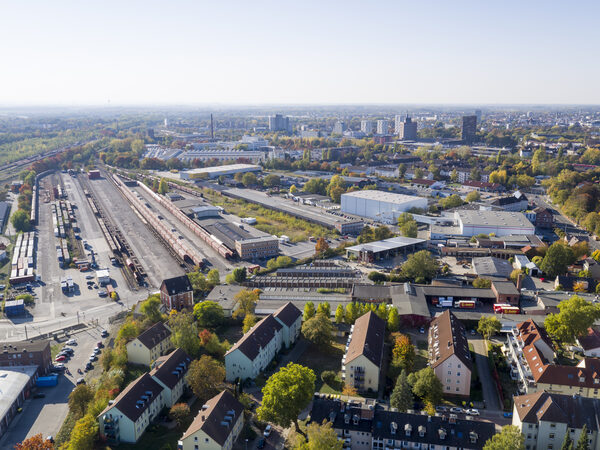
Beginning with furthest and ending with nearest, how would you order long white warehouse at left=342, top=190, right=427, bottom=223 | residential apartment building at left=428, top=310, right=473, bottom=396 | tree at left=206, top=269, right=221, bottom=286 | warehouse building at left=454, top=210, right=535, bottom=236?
1. long white warehouse at left=342, top=190, right=427, bottom=223
2. warehouse building at left=454, top=210, right=535, bottom=236
3. tree at left=206, top=269, right=221, bottom=286
4. residential apartment building at left=428, top=310, right=473, bottom=396

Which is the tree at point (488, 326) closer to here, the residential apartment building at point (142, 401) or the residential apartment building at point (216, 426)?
the residential apartment building at point (216, 426)

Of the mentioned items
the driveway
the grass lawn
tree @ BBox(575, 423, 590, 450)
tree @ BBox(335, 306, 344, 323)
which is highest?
tree @ BBox(575, 423, 590, 450)

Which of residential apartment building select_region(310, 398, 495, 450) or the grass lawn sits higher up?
residential apartment building select_region(310, 398, 495, 450)

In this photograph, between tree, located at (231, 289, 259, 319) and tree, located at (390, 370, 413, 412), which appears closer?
tree, located at (390, 370, 413, 412)

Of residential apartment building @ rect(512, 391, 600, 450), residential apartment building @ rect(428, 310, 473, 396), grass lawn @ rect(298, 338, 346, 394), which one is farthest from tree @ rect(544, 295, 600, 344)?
grass lawn @ rect(298, 338, 346, 394)

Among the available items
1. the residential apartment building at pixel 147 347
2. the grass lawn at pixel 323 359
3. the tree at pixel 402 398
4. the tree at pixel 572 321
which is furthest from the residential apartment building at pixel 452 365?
the residential apartment building at pixel 147 347

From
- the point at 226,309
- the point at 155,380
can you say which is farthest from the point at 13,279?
the point at 155,380

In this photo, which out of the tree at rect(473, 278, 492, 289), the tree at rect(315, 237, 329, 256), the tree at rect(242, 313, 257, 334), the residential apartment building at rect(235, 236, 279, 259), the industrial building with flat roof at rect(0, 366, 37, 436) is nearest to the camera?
the industrial building with flat roof at rect(0, 366, 37, 436)

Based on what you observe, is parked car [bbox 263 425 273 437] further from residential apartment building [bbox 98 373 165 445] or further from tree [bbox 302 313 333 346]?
tree [bbox 302 313 333 346]
